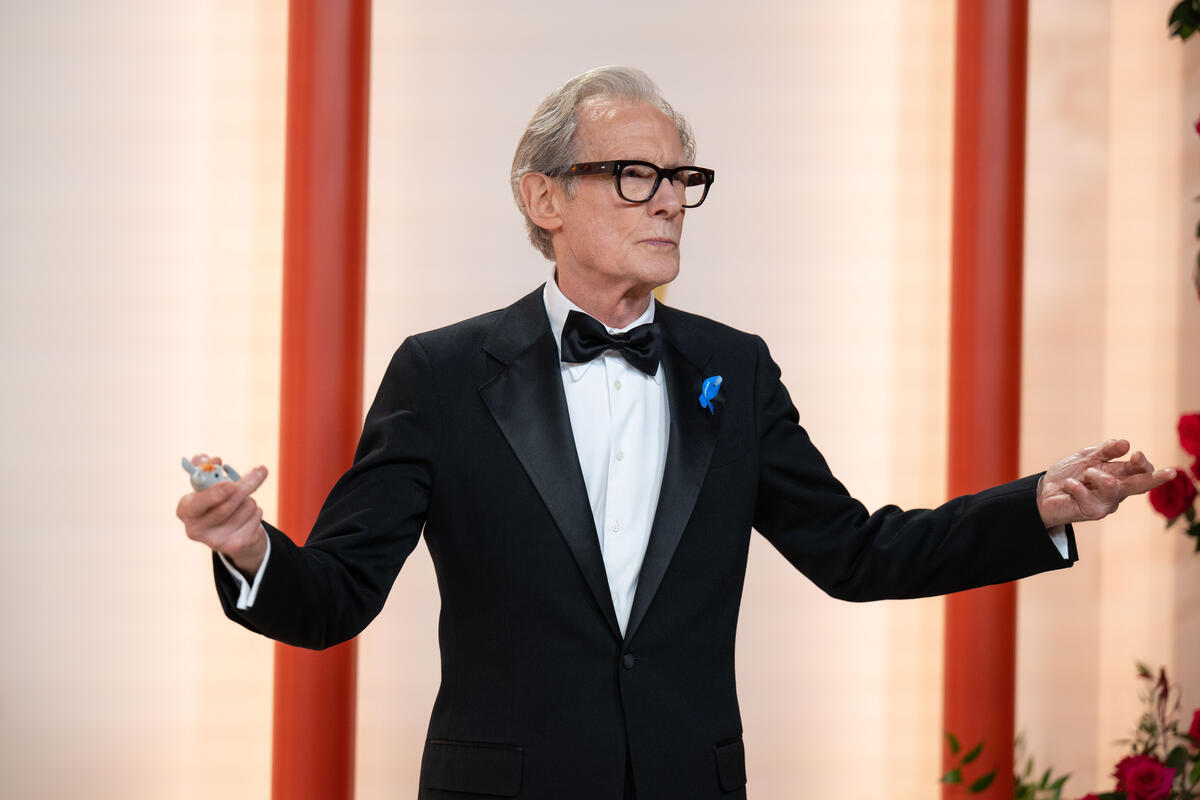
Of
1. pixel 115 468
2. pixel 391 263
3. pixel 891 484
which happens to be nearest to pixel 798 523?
pixel 891 484

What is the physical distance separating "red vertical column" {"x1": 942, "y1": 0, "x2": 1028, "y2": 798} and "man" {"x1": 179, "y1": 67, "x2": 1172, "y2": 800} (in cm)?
123

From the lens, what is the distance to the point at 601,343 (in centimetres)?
188

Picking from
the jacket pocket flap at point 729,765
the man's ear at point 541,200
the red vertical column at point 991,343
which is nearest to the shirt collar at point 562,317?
the man's ear at point 541,200

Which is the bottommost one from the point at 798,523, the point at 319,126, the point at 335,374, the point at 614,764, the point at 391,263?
the point at 614,764

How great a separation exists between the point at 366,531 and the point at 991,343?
2.03 meters

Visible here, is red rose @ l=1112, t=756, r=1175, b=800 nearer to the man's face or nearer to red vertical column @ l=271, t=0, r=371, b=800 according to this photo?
the man's face

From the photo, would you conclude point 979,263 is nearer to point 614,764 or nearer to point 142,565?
point 614,764

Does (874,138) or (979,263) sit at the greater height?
(874,138)

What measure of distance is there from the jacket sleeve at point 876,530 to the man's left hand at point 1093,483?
3 centimetres

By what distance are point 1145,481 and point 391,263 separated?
2.12 meters

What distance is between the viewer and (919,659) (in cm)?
324

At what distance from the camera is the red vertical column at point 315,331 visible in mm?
2873

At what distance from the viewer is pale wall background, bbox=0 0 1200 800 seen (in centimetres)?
304

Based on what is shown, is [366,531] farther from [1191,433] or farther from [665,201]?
[1191,433]
